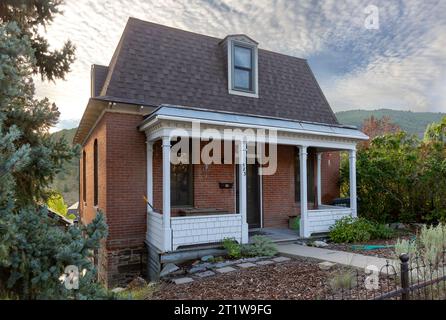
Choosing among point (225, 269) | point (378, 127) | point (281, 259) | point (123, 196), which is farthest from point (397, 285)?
point (378, 127)

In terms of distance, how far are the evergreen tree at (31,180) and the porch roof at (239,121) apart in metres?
2.57

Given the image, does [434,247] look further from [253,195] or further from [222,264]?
[253,195]

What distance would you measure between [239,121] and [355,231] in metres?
4.78

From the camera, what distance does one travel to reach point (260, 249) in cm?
754

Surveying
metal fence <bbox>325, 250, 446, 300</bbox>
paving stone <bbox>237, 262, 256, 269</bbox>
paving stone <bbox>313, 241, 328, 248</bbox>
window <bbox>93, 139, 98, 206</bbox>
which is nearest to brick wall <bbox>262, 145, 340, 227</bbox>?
paving stone <bbox>313, 241, 328, 248</bbox>

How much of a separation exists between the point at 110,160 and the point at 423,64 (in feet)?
36.2

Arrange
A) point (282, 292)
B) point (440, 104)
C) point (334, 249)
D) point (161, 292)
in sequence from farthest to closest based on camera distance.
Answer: point (440, 104) < point (334, 249) < point (161, 292) < point (282, 292)

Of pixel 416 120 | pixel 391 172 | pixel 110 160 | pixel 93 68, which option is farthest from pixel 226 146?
pixel 416 120

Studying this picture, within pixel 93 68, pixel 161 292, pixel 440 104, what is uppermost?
pixel 93 68

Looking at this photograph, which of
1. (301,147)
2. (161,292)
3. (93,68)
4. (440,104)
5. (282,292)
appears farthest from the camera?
(440,104)
